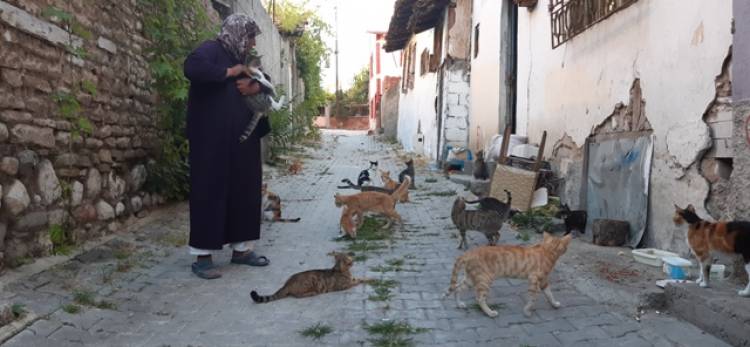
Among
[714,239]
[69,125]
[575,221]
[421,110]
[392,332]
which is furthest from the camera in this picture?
[421,110]

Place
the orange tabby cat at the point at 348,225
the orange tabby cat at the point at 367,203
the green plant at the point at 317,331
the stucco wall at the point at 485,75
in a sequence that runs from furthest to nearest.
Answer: the stucco wall at the point at 485,75 < the orange tabby cat at the point at 367,203 < the orange tabby cat at the point at 348,225 < the green plant at the point at 317,331

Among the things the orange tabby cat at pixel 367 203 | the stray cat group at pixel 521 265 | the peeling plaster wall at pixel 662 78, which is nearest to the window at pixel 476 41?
the peeling plaster wall at pixel 662 78

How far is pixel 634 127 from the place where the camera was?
524 centimetres

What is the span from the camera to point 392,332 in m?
3.27

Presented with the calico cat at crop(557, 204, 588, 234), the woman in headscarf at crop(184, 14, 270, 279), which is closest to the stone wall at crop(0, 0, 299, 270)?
the woman in headscarf at crop(184, 14, 270, 279)

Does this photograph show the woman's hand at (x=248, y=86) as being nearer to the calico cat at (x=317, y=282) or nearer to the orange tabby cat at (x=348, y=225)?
the calico cat at (x=317, y=282)

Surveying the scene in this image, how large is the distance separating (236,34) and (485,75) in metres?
7.14

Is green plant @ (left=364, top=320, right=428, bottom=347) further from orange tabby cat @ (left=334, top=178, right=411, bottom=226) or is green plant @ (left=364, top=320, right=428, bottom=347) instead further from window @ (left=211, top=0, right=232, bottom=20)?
window @ (left=211, top=0, right=232, bottom=20)

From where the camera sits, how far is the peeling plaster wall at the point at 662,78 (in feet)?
13.5

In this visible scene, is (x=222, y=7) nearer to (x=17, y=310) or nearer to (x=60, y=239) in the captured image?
(x=60, y=239)

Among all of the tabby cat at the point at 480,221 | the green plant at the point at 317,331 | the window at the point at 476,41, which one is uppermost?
the window at the point at 476,41

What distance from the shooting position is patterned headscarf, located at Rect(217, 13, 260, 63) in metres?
4.45

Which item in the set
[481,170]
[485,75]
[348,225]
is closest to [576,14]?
[481,170]

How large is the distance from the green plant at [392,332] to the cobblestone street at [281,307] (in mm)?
17
